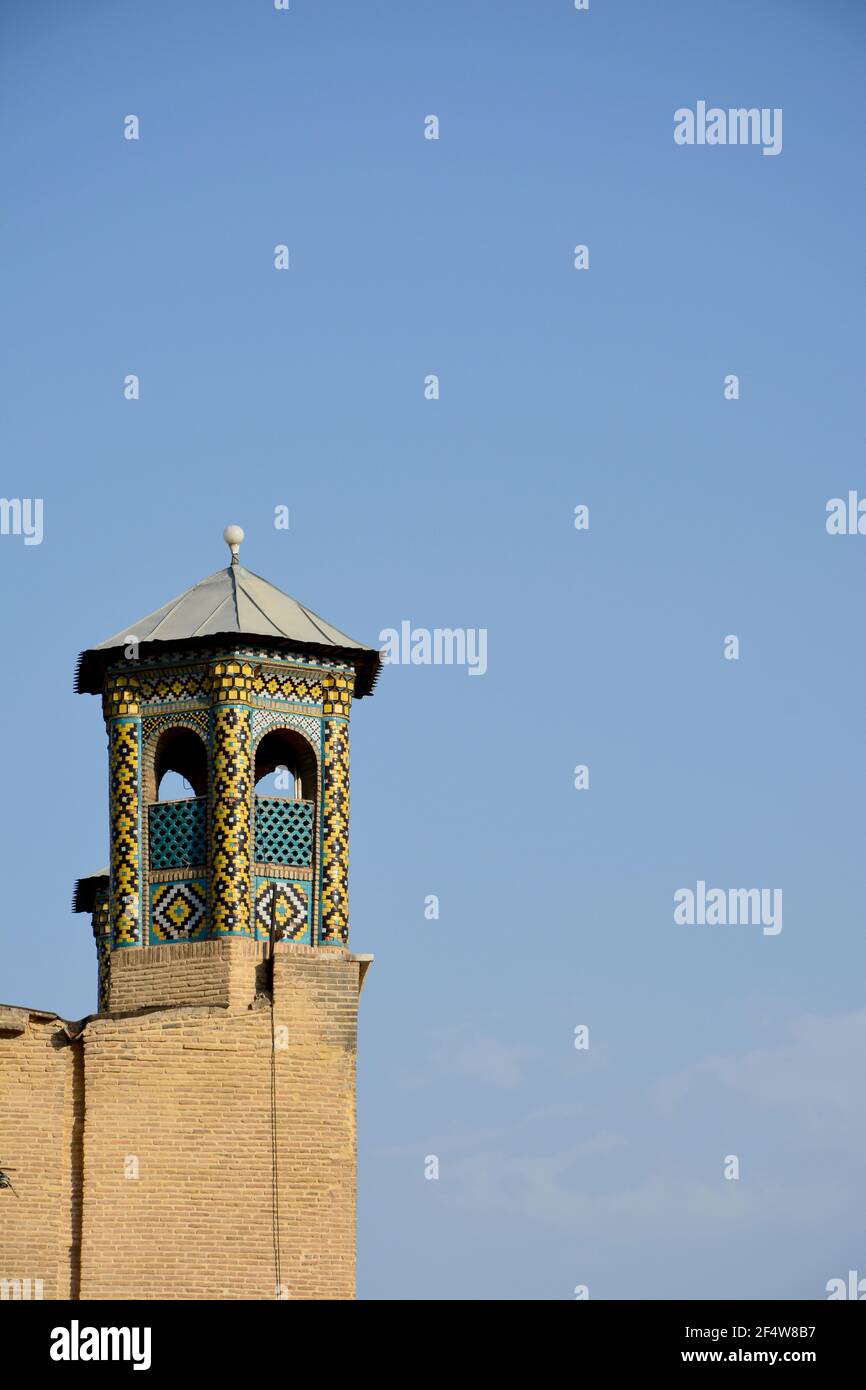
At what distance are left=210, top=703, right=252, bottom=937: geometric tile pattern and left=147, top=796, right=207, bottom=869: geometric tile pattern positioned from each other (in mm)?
184

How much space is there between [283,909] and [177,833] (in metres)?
1.08

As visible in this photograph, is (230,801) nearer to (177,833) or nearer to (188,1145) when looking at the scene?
(177,833)

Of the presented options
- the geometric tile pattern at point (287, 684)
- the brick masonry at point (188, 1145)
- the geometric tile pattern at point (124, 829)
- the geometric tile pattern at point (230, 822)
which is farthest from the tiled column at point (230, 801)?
the geometric tile pattern at point (124, 829)

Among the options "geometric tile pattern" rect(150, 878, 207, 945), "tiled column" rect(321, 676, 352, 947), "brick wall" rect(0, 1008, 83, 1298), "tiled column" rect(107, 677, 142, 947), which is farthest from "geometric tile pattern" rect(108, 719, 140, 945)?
"tiled column" rect(321, 676, 352, 947)

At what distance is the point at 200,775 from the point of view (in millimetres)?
26734

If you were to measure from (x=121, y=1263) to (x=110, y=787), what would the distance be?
4114 millimetres

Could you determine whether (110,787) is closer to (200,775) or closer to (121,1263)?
(200,775)

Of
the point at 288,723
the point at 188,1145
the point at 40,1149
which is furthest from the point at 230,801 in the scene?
the point at 40,1149

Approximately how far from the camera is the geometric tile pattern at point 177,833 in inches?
968

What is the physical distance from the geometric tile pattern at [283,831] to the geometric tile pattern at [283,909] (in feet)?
0.66

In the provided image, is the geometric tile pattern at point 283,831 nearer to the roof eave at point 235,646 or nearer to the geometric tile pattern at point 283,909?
the geometric tile pattern at point 283,909

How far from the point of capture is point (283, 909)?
2445cm

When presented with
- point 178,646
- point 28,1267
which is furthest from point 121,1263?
point 178,646

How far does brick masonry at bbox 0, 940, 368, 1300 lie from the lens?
2291 cm
